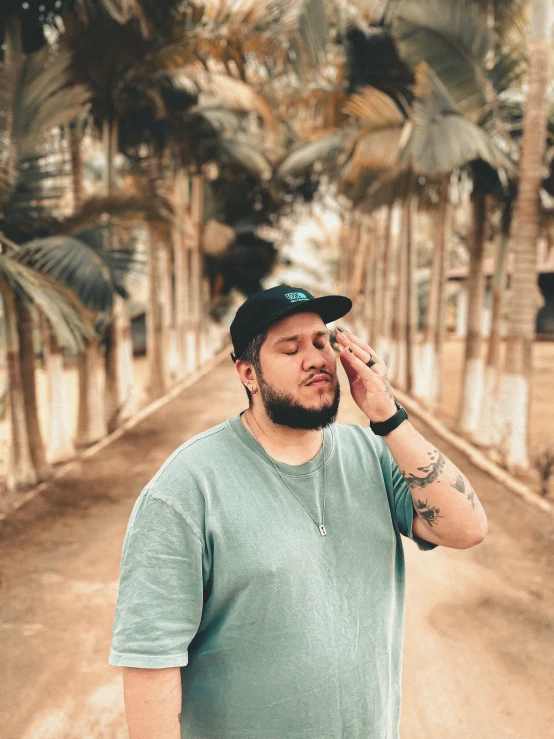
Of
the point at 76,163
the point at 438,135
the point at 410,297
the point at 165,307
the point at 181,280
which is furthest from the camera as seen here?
the point at 181,280

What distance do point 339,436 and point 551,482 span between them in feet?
23.4

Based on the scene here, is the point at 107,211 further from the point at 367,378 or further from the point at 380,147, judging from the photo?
the point at 367,378

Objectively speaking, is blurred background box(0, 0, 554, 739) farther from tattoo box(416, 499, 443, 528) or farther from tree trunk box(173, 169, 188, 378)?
tattoo box(416, 499, 443, 528)

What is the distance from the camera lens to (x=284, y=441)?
165 cm

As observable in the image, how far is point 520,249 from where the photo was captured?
26.6 feet

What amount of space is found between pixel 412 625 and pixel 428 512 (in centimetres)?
307

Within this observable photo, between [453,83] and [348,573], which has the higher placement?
[453,83]

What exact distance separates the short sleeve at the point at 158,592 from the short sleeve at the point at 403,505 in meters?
0.64

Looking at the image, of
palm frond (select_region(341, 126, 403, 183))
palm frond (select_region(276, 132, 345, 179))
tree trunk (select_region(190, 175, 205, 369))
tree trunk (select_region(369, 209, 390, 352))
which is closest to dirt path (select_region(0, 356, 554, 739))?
palm frond (select_region(341, 126, 403, 183))

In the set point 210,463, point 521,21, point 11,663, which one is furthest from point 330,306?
point 521,21

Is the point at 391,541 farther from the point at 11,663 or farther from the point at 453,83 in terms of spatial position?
the point at 453,83

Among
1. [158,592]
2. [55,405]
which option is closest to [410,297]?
[55,405]

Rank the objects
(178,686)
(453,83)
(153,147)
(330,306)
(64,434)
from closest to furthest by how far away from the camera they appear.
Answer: (178,686)
(330,306)
(64,434)
(453,83)
(153,147)

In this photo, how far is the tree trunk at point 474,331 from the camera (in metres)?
10.9
